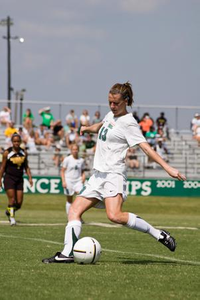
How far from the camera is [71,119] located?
38.0m

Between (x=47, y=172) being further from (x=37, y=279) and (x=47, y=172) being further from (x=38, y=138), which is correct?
(x=37, y=279)

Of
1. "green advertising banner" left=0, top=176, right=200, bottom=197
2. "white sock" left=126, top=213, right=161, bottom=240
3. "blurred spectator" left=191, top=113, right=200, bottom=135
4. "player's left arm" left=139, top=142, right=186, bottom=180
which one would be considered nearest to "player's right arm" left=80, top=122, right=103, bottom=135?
"player's left arm" left=139, top=142, right=186, bottom=180

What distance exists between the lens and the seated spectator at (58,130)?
123ft

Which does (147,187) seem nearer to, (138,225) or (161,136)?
(161,136)

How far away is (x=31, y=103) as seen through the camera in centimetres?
3925

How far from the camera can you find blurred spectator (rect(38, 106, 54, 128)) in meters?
38.1

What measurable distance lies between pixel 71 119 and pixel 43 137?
1739 millimetres

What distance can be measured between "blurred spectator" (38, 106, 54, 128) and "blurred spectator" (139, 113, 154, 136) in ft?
14.2

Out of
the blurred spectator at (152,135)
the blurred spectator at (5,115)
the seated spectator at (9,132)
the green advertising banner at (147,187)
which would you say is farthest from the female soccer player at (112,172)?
the blurred spectator at (5,115)

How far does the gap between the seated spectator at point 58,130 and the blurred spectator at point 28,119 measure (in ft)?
3.75

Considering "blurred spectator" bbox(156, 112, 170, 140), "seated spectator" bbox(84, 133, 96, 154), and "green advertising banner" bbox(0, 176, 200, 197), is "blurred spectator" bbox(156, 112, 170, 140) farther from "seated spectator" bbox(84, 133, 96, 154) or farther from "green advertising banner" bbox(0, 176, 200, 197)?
"green advertising banner" bbox(0, 176, 200, 197)

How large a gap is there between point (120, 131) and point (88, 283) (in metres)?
2.63

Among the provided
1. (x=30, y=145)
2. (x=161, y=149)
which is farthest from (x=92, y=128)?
(x=161, y=149)

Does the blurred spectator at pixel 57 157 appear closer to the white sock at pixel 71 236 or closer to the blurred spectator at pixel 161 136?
the blurred spectator at pixel 161 136
